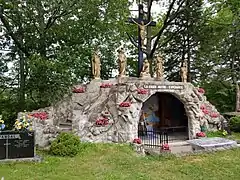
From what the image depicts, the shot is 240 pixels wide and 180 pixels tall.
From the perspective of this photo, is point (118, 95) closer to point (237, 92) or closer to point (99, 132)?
point (99, 132)

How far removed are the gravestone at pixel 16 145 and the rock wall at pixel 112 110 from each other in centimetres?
288

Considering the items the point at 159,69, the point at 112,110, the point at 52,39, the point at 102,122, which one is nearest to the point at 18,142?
the point at 102,122

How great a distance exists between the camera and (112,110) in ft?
43.9

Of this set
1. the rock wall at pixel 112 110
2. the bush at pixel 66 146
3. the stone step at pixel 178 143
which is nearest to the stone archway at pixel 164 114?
the rock wall at pixel 112 110

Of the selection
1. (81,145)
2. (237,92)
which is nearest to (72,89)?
(81,145)

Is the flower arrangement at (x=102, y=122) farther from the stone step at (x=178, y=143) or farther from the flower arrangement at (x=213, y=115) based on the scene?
the flower arrangement at (x=213, y=115)

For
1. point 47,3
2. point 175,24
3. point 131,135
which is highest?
point 175,24

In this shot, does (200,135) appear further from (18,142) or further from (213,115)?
(18,142)

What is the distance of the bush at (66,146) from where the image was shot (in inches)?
415

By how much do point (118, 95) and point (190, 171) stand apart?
5859 mm

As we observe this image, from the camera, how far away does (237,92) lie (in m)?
24.2

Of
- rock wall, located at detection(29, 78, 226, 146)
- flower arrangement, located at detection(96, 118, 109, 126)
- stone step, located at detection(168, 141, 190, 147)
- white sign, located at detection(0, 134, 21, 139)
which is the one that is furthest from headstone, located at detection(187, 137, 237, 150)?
white sign, located at detection(0, 134, 21, 139)

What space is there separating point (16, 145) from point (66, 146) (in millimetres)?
1923

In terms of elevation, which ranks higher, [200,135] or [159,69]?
[159,69]
